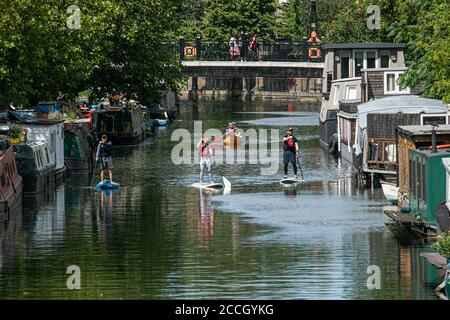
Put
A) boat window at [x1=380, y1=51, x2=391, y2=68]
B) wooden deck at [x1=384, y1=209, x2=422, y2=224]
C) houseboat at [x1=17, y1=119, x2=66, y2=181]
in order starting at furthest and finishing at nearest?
boat window at [x1=380, y1=51, x2=391, y2=68], houseboat at [x1=17, y1=119, x2=66, y2=181], wooden deck at [x1=384, y1=209, x2=422, y2=224]

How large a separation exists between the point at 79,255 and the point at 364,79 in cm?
3616

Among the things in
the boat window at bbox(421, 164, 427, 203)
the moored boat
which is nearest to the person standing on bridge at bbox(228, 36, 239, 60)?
the moored boat

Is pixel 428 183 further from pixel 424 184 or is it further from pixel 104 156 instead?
pixel 104 156

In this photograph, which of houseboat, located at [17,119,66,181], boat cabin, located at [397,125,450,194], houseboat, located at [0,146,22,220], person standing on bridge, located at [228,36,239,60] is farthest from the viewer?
person standing on bridge, located at [228,36,239,60]

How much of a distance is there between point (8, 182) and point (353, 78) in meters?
33.1

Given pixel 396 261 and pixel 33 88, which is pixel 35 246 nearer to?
pixel 396 261

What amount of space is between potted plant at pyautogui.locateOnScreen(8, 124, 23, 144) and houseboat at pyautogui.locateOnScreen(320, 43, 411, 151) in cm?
1918

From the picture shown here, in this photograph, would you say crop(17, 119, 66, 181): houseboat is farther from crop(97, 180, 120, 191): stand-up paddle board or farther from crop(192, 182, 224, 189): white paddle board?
crop(192, 182, 224, 189): white paddle board

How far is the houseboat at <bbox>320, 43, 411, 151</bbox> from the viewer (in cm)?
7850

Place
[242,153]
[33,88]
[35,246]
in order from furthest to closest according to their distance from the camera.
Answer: [242,153] < [33,88] < [35,246]

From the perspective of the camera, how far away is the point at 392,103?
6719 cm

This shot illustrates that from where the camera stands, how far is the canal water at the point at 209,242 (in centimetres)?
3981

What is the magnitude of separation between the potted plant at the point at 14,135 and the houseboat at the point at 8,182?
6.00 ft
